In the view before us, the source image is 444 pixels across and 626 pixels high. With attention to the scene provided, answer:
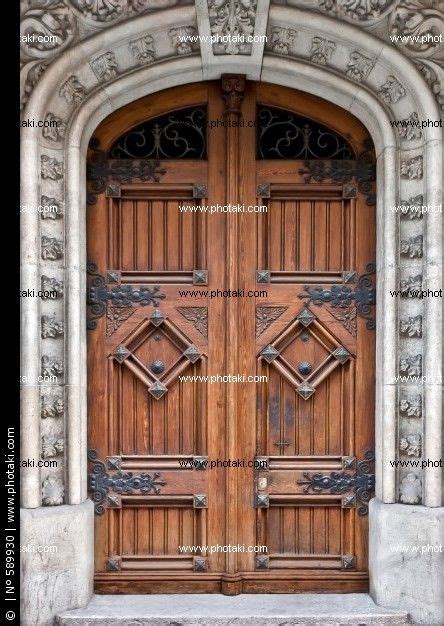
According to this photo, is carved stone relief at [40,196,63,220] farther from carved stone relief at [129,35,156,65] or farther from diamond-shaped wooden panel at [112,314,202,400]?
carved stone relief at [129,35,156,65]

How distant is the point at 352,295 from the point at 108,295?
1.76 meters

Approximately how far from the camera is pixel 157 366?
18.1 ft

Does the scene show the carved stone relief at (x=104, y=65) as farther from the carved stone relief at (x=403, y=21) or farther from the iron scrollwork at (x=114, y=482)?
the iron scrollwork at (x=114, y=482)

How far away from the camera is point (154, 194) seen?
218 inches

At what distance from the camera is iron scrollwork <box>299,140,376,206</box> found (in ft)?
18.1

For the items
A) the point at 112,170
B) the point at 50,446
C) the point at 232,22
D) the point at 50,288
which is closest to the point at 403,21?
the point at 232,22

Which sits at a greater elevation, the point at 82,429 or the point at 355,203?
the point at 355,203

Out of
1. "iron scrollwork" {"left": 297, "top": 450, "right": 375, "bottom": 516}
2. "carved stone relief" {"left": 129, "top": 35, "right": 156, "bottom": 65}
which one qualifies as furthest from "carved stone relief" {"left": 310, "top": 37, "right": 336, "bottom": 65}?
"iron scrollwork" {"left": 297, "top": 450, "right": 375, "bottom": 516}

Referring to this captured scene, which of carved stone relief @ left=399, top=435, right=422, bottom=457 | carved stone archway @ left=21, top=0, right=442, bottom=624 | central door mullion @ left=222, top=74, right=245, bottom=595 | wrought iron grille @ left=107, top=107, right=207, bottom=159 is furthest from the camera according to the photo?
wrought iron grille @ left=107, top=107, right=207, bottom=159

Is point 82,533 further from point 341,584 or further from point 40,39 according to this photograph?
point 40,39

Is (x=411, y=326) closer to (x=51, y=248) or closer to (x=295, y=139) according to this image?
(x=295, y=139)

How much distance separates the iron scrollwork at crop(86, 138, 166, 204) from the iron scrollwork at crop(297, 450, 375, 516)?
7.99 feet
